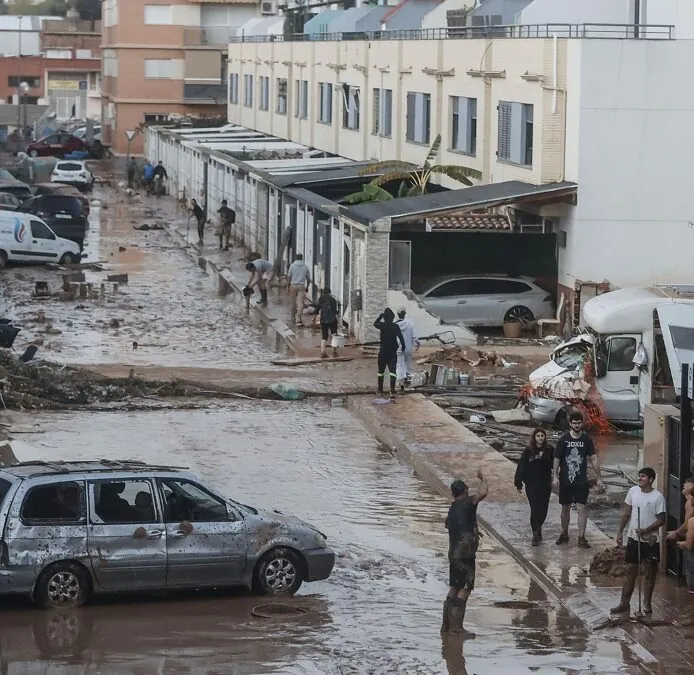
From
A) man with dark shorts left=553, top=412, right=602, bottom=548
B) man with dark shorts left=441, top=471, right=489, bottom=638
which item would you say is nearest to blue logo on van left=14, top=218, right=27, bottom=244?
man with dark shorts left=553, top=412, right=602, bottom=548

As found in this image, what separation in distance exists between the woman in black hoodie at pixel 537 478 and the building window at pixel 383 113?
Answer: 31.0m

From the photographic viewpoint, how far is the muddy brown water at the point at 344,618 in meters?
12.5

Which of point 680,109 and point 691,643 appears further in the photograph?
point 680,109

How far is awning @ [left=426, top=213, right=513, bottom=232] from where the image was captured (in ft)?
109

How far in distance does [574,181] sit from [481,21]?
16.9 m

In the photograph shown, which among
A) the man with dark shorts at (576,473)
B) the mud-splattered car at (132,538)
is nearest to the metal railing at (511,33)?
the man with dark shorts at (576,473)

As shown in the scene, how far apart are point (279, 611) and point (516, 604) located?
2.22 metres

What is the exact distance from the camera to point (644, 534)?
14148 millimetres

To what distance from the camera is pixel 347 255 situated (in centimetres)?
3325

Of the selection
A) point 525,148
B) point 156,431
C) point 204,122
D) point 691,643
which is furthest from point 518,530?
point 204,122

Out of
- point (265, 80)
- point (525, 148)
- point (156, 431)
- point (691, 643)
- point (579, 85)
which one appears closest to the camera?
point (691, 643)

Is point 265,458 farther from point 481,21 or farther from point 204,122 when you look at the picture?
point 204,122

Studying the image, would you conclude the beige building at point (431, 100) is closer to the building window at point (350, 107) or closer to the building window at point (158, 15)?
the building window at point (350, 107)

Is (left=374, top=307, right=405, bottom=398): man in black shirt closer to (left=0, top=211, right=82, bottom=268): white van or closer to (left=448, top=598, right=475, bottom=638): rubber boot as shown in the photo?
(left=448, top=598, right=475, bottom=638): rubber boot
